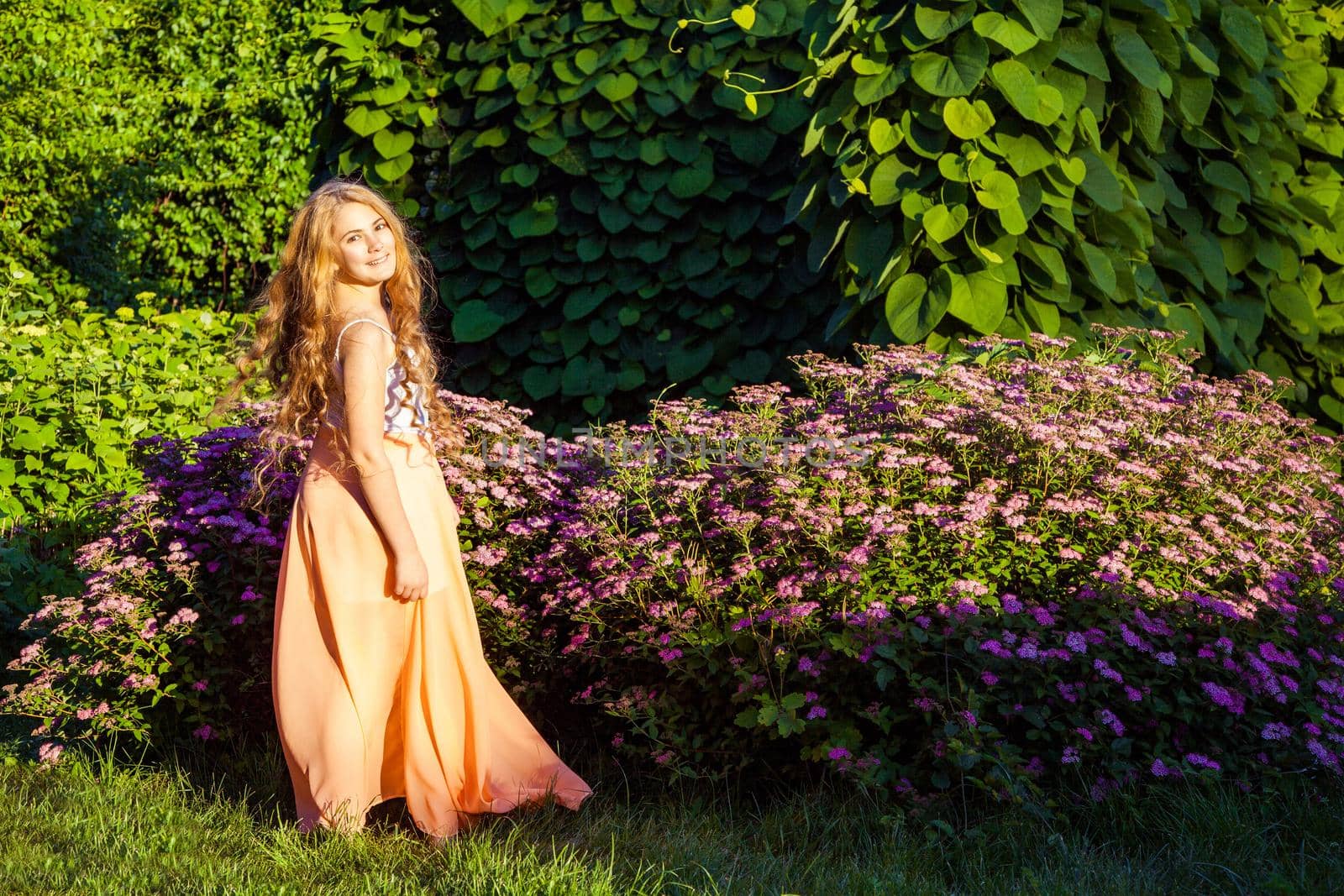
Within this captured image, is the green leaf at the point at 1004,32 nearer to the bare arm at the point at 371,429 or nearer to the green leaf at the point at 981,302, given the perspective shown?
the green leaf at the point at 981,302

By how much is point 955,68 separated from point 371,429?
2200mm

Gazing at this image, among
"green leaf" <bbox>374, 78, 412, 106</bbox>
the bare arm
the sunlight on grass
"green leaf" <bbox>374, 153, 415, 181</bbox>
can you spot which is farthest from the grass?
"green leaf" <bbox>374, 78, 412, 106</bbox>

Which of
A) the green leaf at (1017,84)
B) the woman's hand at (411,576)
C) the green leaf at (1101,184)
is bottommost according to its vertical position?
the woman's hand at (411,576)

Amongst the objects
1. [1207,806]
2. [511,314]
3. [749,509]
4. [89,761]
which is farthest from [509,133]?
[1207,806]

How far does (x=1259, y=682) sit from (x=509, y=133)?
355 centimetres

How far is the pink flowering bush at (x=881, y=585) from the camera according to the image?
Answer: 2.75 meters

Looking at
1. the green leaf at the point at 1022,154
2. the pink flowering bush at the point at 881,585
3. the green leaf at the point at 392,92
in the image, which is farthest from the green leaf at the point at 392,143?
the green leaf at the point at 1022,154

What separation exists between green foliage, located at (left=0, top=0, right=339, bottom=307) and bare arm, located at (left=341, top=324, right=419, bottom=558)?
16.1 feet

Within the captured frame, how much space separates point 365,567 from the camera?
8.68 feet

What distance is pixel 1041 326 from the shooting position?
12.7 ft

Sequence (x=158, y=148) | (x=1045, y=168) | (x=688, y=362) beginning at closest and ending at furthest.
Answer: (x=1045, y=168) < (x=688, y=362) < (x=158, y=148)

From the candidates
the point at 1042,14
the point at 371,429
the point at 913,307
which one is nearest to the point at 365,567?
the point at 371,429

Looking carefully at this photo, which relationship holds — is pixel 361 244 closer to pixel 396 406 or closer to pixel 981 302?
pixel 396 406

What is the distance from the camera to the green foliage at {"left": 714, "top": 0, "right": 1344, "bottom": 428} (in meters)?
3.72
